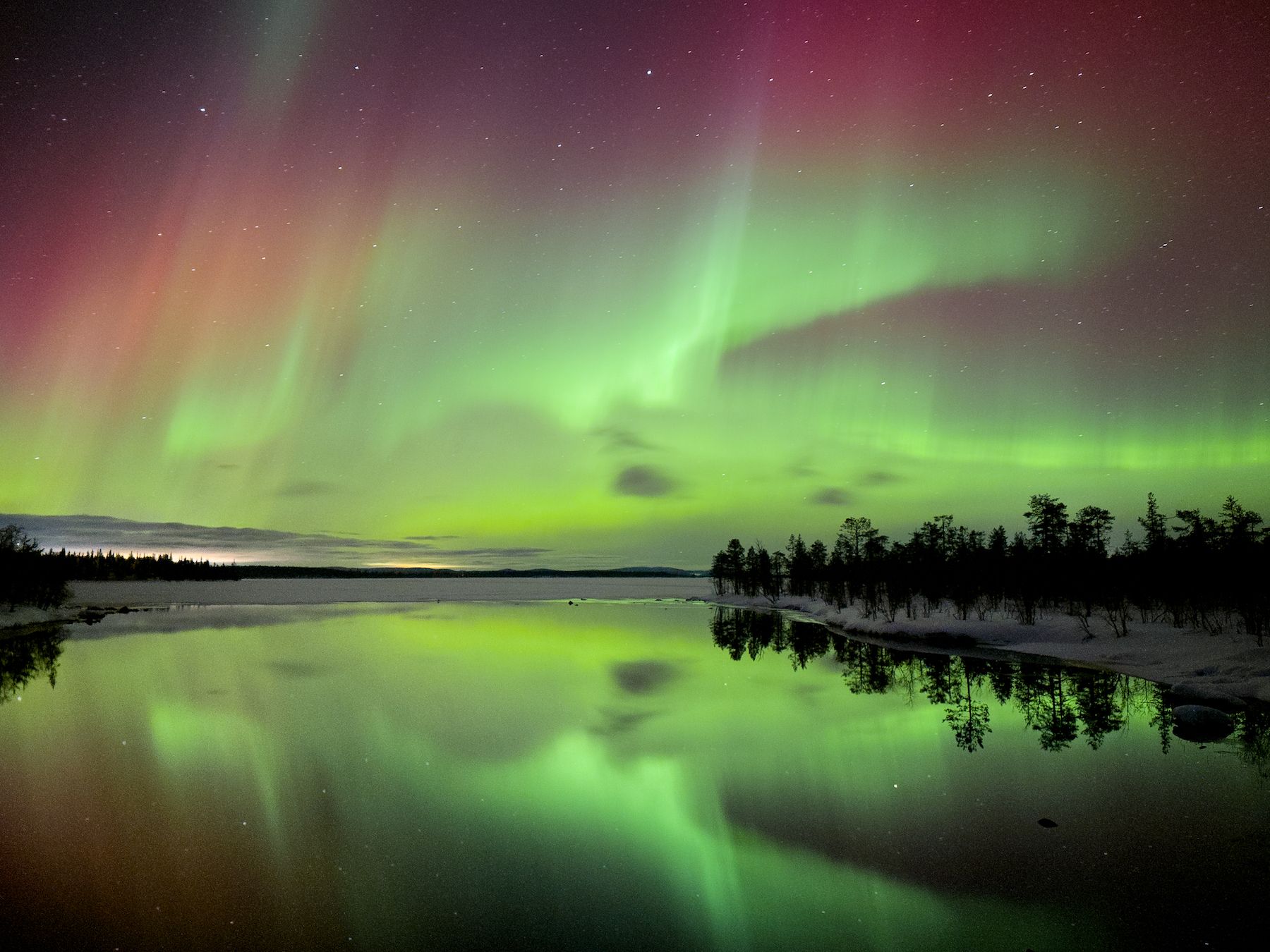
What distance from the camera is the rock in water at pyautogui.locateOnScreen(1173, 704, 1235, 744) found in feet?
52.3

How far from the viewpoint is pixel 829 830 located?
10219 millimetres

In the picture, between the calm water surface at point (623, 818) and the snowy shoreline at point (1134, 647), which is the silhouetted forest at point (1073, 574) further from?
the calm water surface at point (623, 818)

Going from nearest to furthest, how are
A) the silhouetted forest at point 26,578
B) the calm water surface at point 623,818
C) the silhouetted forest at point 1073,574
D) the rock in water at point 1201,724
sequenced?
the calm water surface at point 623,818, the rock in water at point 1201,724, the silhouetted forest at point 1073,574, the silhouetted forest at point 26,578

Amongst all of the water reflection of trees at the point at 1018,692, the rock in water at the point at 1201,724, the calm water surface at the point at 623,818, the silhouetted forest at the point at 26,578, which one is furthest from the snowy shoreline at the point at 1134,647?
the silhouetted forest at the point at 26,578

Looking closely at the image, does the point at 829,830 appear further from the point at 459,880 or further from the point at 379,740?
the point at 379,740

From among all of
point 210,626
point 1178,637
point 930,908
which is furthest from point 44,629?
point 1178,637

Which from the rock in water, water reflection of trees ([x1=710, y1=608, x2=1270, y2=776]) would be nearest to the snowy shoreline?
water reflection of trees ([x1=710, y1=608, x2=1270, y2=776])

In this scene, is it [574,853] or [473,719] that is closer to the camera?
[574,853]

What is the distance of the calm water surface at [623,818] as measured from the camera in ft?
24.5

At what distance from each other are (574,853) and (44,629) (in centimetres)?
6008

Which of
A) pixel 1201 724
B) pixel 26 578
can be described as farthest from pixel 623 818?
pixel 26 578

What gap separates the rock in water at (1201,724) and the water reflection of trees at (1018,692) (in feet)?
0.85

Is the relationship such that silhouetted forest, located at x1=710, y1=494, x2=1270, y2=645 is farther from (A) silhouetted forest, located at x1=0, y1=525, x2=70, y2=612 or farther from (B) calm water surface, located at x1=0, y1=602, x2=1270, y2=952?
(A) silhouetted forest, located at x1=0, y1=525, x2=70, y2=612

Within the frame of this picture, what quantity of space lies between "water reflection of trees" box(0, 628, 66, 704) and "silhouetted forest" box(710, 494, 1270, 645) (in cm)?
4704
